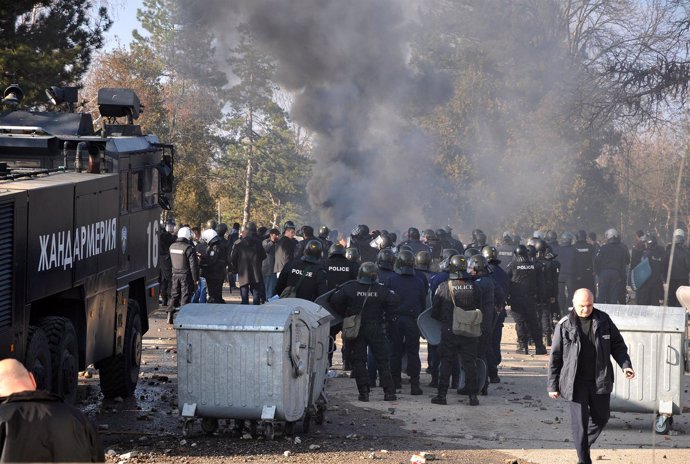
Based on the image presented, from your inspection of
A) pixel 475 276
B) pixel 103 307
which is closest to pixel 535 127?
pixel 475 276

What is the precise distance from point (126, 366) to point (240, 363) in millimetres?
3072

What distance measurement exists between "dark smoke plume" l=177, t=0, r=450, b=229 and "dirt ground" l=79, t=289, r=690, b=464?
29.1 m

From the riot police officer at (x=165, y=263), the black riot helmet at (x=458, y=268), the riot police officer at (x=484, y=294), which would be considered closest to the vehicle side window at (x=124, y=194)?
the black riot helmet at (x=458, y=268)

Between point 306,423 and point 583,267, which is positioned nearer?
point 306,423

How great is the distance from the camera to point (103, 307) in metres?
11.4

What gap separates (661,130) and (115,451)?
16.0m

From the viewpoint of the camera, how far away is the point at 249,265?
21.7 meters

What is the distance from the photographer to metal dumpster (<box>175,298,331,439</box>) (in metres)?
9.77

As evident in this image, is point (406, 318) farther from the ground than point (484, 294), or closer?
closer

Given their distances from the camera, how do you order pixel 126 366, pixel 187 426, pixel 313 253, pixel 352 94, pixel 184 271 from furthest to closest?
pixel 352 94, pixel 184 271, pixel 313 253, pixel 126 366, pixel 187 426

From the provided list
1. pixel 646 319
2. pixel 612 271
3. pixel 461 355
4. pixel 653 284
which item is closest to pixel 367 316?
pixel 461 355

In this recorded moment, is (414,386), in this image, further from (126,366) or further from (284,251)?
(284,251)

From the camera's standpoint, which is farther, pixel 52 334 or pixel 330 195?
pixel 330 195

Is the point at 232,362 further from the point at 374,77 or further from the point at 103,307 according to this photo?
the point at 374,77
